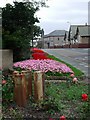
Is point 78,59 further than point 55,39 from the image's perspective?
No

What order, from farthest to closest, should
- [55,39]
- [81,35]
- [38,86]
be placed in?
[55,39]
[81,35]
[38,86]

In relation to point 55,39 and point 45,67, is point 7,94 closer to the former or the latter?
point 45,67

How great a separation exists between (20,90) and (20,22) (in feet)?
44.3

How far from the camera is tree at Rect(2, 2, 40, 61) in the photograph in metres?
17.1

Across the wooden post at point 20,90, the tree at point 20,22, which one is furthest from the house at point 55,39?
the wooden post at point 20,90

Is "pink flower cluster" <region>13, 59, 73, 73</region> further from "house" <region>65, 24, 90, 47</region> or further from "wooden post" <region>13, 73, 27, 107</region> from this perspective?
"house" <region>65, 24, 90, 47</region>

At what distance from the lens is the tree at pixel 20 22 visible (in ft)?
56.2

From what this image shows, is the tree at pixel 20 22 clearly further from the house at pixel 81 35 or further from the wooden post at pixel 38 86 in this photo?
the house at pixel 81 35

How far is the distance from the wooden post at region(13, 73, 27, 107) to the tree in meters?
10.6

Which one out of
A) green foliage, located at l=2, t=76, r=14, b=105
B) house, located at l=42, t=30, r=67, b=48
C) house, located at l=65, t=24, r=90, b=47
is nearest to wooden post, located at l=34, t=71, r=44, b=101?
green foliage, located at l=2, t=76, r=14, b=105

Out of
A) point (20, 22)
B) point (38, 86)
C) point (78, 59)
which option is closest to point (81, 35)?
point (78, 59)

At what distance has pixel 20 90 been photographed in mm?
5902

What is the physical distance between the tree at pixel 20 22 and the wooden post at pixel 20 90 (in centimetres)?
1059

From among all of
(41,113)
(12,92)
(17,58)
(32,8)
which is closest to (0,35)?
(17,58)
